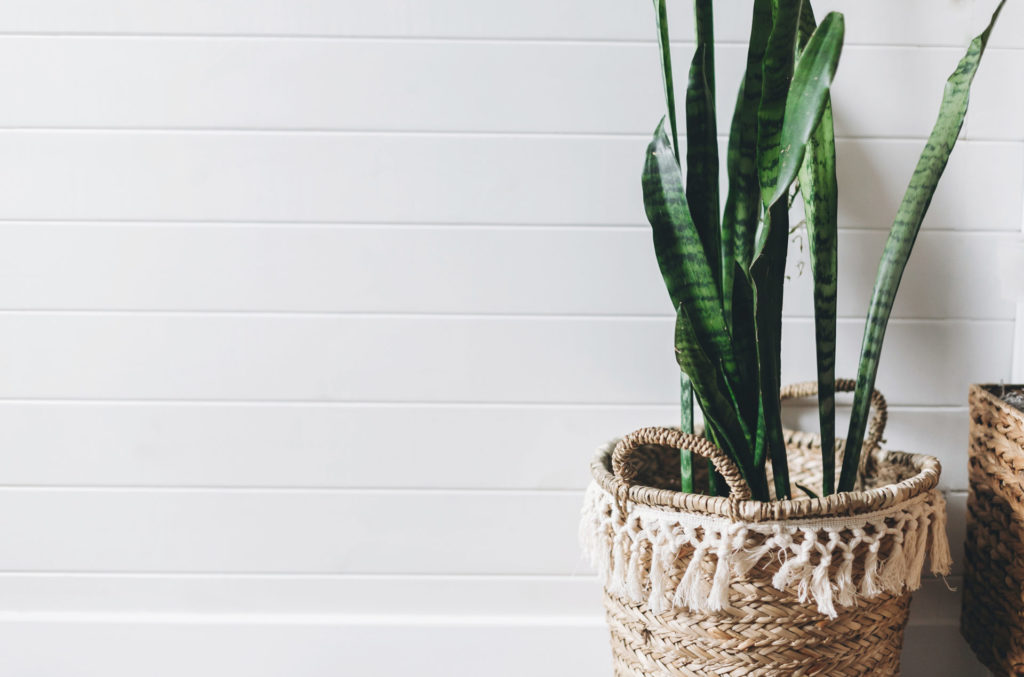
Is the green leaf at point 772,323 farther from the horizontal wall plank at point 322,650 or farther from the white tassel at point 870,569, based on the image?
the horizontal wall plank at point 322,650

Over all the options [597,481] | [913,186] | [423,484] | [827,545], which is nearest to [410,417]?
[423,484]

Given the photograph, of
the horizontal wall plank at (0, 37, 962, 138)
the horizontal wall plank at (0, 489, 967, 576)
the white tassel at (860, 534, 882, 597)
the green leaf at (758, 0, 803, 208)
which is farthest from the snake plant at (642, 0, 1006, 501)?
the horizontal wall plank at (0, 489, 967, 576)

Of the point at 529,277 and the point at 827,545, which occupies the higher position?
the point at 529,277

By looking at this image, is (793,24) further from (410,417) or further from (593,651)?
(593,651)

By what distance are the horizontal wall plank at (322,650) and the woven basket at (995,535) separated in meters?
0.17

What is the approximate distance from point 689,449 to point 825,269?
27cm

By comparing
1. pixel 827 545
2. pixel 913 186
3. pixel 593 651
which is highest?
pixel 913 186

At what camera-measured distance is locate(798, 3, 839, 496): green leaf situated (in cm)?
92

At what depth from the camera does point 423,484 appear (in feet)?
4.00

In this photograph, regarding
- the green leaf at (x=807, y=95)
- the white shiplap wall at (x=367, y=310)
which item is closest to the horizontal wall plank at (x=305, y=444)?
the white shiplap wall at (x=367, y=310)

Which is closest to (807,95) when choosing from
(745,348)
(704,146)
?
(704,146)

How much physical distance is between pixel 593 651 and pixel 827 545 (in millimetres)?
536

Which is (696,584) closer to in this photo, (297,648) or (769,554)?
(769,554)

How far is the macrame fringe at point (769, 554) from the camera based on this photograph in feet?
2.64
